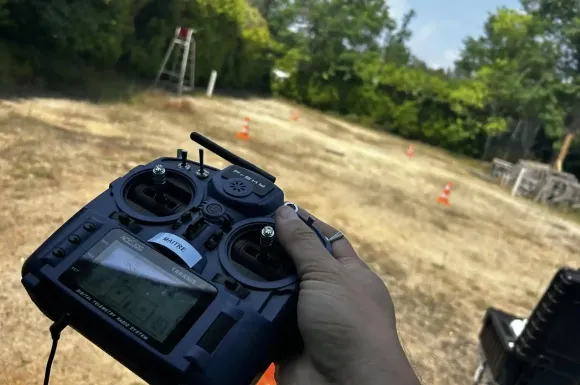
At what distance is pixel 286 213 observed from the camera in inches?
57.2

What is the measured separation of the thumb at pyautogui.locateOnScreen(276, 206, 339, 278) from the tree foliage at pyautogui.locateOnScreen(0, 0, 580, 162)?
14.8 metres

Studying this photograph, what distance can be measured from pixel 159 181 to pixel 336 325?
0.64 meters

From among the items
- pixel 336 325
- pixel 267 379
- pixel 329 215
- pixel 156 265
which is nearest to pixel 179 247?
pixel 156 265

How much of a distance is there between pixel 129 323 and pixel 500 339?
345 centimetres

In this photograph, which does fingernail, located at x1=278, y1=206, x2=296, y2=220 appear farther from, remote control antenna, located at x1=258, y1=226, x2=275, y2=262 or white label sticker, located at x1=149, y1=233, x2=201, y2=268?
white label sticker, located at x1=149, y1=233, x2=201, y2=268

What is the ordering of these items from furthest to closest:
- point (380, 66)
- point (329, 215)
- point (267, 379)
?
1. point (380, 66)
2. point (329, 215)
3. point (267, 379)

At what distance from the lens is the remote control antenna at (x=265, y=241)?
1369 mm

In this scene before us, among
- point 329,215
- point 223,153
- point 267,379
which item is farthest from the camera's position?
point 329,215

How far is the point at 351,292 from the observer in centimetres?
138

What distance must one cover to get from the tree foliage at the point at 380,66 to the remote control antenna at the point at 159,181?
1454cm

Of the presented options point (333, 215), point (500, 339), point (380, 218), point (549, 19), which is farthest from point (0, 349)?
point (549, 19)

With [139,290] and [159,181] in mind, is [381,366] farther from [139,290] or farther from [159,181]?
[159,181]

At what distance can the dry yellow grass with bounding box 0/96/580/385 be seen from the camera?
4031 mm

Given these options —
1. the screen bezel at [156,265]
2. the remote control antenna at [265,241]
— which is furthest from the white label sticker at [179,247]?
the remote control antenna at [265,241]
